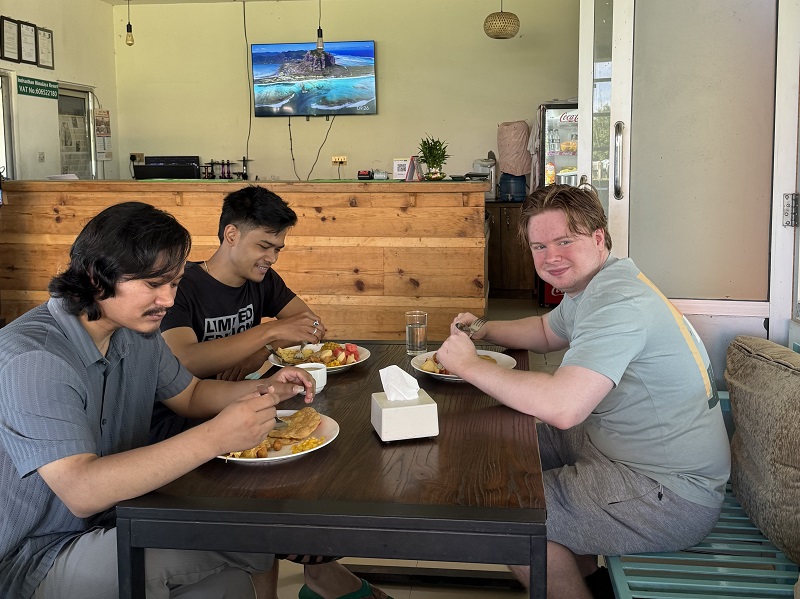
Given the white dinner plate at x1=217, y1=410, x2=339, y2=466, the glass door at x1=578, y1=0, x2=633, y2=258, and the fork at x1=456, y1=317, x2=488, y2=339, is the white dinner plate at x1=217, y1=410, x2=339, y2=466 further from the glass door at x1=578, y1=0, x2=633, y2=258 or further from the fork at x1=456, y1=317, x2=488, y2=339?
the glass door at x1=578, y1=0, x2=633, y2=258

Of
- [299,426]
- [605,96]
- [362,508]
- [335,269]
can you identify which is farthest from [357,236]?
[362,508]

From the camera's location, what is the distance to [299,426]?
5.42ft

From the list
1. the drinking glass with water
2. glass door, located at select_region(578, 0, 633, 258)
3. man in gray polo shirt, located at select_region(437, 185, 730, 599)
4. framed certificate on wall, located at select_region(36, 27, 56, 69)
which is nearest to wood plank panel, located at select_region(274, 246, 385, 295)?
glass door, located at select_region(578, 0, 633, 258)

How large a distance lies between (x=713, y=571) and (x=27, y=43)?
7.45m

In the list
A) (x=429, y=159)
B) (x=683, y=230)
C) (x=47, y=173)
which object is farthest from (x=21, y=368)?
(x=47, y=173)

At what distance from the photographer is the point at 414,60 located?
28.3 feet

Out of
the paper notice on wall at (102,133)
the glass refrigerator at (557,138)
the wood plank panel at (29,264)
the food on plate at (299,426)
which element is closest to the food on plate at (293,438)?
the food on plate at (299,426)

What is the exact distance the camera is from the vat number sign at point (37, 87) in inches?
287

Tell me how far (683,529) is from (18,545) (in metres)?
1.39

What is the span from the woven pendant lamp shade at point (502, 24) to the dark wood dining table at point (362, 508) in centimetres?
656

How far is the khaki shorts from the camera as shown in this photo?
5.95 ft

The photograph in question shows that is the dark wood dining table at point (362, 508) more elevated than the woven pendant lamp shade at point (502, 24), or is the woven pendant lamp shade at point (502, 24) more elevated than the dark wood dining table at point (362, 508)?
the woven pendant lamp shade at point (502, 24)

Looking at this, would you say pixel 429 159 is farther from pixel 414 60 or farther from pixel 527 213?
pixel 527 213

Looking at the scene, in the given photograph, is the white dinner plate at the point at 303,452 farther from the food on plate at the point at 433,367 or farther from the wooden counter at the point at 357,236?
the wooden counter at the point at 357,236
